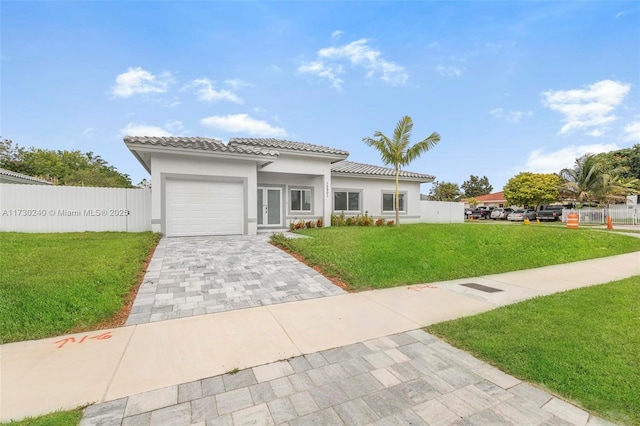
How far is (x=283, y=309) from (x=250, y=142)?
38.5 ft

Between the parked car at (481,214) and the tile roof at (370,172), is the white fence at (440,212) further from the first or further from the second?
the parked car at (481,214)

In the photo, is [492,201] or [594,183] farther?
[492,201]

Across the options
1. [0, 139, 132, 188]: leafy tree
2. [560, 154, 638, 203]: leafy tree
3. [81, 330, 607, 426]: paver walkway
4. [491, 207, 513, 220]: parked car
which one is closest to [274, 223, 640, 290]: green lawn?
[81, 330, 607, 426]: paver walkway

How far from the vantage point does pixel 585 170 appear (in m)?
26.3

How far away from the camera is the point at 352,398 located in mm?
2516

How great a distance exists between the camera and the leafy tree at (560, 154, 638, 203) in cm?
2542

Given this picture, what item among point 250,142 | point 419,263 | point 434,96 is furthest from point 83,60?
point 434,96

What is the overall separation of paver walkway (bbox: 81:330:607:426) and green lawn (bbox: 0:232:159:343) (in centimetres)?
253

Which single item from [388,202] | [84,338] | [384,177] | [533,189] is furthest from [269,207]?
[533,189]

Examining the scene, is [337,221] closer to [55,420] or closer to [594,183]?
[55,420]

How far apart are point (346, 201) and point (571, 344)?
13.9 meters

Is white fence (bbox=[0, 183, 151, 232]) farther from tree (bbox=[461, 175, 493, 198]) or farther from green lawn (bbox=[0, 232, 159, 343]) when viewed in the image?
tree (bbox=[461, 175, 493, 198])

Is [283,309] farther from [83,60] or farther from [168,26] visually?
[83,60]

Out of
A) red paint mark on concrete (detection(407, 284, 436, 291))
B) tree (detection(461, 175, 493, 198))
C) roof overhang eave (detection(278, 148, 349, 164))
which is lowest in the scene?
red paint mark on concrete (detection(407, 284, 436, 291))
